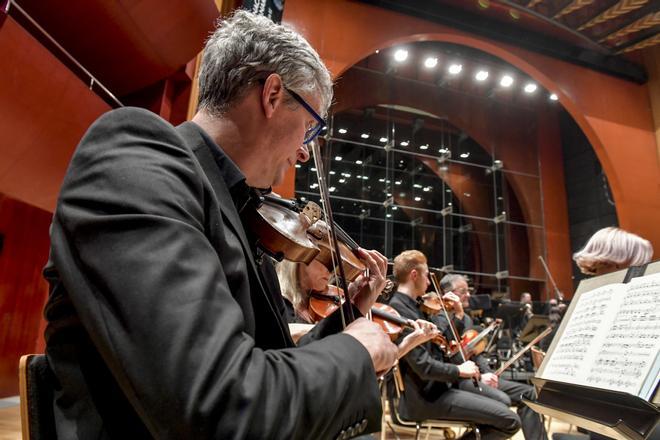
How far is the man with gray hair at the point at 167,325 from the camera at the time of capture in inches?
23.5

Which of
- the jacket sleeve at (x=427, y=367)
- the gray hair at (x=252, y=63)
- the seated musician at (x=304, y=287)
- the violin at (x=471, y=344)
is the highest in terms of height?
the gray hair at (x=252, y=63)

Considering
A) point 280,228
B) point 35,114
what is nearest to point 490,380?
point 280,228

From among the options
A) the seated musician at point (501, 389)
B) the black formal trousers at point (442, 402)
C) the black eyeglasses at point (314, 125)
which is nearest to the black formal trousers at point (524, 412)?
the seated musician at point (501, 389)

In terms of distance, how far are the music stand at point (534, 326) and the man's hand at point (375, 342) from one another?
17.3 feet

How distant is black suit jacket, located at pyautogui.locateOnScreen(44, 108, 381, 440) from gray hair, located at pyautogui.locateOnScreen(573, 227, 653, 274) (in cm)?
233

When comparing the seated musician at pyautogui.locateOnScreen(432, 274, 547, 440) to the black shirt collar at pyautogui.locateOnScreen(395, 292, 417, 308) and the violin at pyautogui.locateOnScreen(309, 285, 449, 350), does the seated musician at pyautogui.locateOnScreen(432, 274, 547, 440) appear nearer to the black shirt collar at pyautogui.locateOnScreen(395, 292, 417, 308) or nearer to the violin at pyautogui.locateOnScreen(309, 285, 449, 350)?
the black shirt collar at pyautogui.locateOnScreen(395, 292, 417, 308)

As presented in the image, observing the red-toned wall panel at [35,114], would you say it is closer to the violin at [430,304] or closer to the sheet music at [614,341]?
the violin at [430,304]

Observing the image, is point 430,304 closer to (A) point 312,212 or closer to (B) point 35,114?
(A) point 312,212

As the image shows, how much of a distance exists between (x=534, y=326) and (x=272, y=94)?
5.38m

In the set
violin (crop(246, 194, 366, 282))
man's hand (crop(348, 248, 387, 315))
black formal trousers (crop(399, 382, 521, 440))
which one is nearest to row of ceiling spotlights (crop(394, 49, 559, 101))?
black formal trousers (crop(399, 382, 521, 440))

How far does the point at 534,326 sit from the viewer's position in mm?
5617

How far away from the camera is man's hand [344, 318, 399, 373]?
32.5 inches

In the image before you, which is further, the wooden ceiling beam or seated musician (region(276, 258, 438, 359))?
the wooden ceiling beam

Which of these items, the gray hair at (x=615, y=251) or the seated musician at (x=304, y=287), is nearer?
the gray hair at (x=615, y=251)
